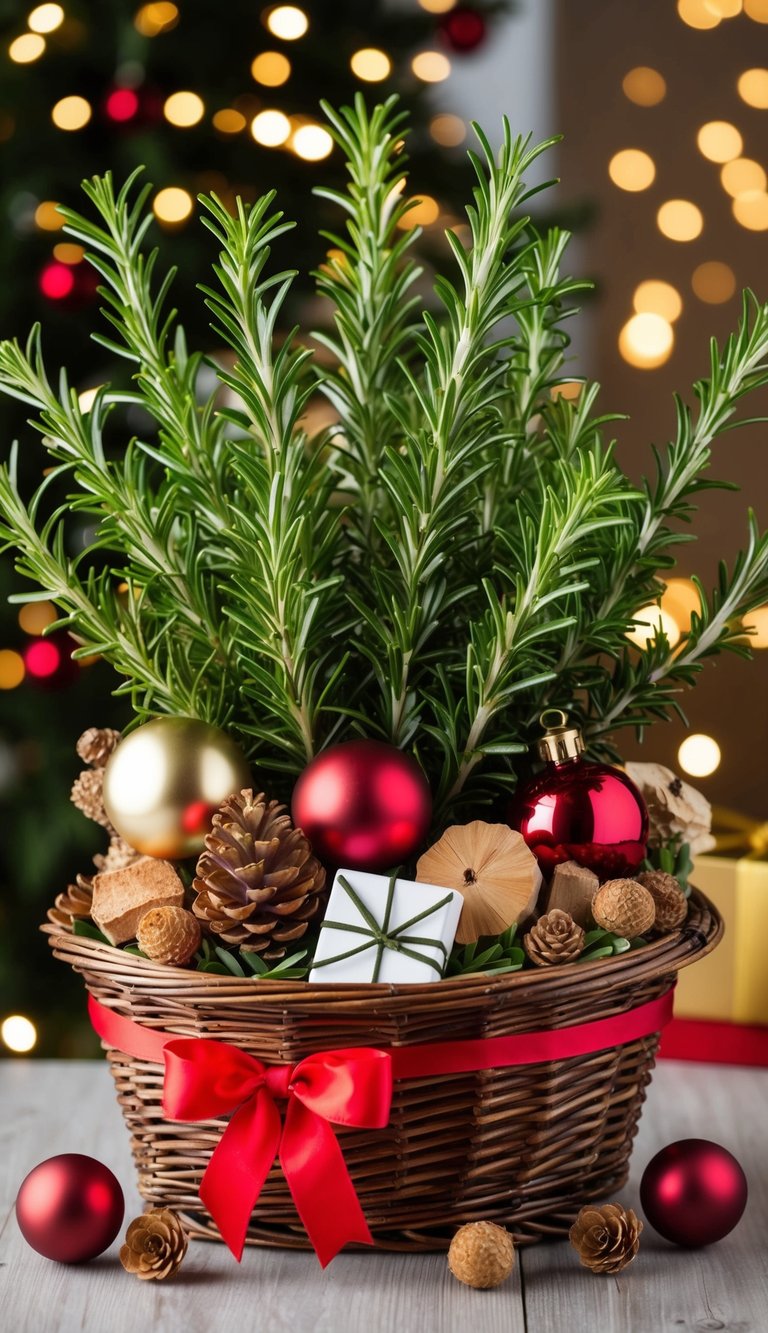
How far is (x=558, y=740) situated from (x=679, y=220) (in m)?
0.84

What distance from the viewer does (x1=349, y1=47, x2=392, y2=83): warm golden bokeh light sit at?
4.52 feet

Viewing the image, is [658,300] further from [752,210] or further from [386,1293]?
[386,1293]

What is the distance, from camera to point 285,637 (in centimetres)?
71

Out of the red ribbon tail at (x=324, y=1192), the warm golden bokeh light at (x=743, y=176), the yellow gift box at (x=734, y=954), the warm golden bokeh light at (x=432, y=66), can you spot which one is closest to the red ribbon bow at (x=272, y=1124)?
the red ribbon tail at (x=324, y=1192)

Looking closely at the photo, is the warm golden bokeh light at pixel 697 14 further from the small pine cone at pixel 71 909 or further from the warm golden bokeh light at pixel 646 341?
the small pine cone at pixel 71 909

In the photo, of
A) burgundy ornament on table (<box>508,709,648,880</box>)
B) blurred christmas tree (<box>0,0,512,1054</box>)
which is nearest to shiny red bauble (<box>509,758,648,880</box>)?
burgundy ornament on table (<box>508,709,648,880</box>)

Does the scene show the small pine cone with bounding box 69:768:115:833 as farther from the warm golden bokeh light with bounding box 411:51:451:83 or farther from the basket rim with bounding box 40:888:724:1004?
the warm golden bokeh light with bounding box 411:51:451:83

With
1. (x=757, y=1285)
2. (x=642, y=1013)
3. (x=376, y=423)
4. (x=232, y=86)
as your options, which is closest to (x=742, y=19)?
(x=232, y=86)

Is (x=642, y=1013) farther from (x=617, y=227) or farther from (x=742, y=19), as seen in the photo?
(x=742, y=19)

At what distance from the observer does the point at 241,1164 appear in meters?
0.63

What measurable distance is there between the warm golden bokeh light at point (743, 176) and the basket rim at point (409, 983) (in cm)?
90

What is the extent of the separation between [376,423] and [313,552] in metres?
0.12

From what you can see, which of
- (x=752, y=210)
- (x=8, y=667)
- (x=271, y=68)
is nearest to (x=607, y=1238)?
(x=8, y=667)

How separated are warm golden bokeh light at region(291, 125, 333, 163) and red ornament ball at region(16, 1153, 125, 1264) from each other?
1.01 m
